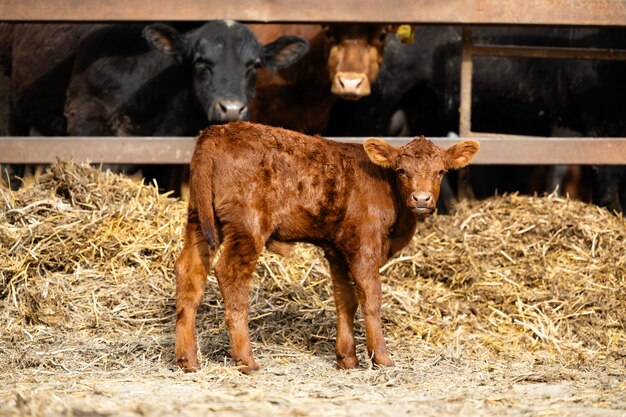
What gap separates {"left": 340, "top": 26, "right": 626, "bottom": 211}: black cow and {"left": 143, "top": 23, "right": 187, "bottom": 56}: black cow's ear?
1936 mm

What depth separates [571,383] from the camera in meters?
4.85

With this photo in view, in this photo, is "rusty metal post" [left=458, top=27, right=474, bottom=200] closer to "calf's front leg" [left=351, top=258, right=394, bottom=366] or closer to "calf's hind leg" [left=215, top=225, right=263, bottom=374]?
"calf's front leg" [left=351, top=258, right=394, bottom=366]

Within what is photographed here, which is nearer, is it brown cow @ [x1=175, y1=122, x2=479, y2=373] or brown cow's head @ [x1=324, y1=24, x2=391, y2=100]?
brown cow @ [x1=175, y1=122, x2=479, y2=373]

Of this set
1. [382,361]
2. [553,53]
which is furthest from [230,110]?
[382,361]

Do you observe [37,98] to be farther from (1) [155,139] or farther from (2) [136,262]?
(2) [136,262]

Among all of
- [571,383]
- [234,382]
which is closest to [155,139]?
[234,382]

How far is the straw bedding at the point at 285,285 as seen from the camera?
5.81 metres

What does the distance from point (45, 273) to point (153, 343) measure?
3.71ft

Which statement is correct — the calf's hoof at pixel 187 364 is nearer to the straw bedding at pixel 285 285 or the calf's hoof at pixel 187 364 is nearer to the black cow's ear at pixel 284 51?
the straw bedding at pixel 285 285

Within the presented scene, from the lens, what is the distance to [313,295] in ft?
21.2

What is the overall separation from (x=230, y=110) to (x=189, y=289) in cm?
321

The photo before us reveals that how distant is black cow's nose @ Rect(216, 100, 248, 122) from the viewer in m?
8.10

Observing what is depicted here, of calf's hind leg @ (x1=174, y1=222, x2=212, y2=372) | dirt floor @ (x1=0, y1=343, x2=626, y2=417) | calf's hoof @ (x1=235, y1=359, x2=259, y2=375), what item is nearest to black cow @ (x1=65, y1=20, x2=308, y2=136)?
calf's hind leg @ (x1=174, y1=222, x2=212, y2=372)

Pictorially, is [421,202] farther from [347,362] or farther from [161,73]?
[161,73]
